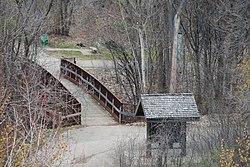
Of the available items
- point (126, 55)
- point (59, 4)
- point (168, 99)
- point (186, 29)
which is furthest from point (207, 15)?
point (59, 4)

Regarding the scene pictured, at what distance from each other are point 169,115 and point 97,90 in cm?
1322

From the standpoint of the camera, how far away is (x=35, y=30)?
20891mm

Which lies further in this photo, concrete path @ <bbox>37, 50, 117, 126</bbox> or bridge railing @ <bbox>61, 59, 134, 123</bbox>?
bridge railing @ <bbox>61, 59, 134, 123</bbox>

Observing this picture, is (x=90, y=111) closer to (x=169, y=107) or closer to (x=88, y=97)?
(x=88, y=97)

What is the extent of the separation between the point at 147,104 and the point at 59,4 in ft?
85.9

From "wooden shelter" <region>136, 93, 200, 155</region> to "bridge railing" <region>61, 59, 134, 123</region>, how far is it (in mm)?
9187

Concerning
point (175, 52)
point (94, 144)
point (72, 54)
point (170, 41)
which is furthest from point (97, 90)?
point (72, 54)

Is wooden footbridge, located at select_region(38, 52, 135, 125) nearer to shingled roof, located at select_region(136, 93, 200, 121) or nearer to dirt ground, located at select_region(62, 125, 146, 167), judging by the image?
dirt ground, located at select_region(62, 125, 146, 167)

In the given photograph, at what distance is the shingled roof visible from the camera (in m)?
13.4

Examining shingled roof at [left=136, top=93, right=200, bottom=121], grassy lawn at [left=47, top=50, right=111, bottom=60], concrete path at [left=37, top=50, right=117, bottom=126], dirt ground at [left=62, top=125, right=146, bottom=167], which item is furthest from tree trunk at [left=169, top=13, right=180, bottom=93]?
grassy lawn at [left=47, top=50, right=111, bottom=60]

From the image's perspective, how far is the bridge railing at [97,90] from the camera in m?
23.9

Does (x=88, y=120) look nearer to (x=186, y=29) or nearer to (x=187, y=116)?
(x=186, y=29)

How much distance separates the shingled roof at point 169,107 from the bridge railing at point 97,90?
9224 millimetres

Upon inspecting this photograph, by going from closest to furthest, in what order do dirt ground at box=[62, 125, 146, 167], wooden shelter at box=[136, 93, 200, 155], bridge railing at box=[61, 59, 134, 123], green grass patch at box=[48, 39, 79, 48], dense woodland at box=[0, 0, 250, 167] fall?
wooden shelter at box=[136, 93, 200, 155]
dirt ground at box=[62, 125, 146, 167]
dense woodland at box=[0, 0, 250, 167]
bridge railing at box=[61, 59, 134, 123]
green grass patch at box=[48, 39, 79, 48]
